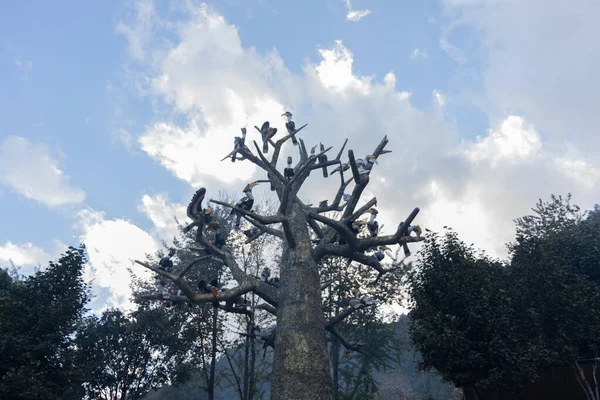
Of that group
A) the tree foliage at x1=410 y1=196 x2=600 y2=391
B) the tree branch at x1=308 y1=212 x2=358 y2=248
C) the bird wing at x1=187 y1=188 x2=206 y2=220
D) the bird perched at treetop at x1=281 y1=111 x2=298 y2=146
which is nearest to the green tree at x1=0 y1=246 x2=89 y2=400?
the bird wing at x1=187 y1=188 x2=206 y2=220

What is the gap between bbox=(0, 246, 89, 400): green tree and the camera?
12.6m

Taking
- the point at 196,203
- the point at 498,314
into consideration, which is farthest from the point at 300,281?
the point at 498,314

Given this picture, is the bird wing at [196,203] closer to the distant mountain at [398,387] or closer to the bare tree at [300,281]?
the bare tree at [300,281]

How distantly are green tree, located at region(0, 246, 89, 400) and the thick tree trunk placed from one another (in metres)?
8.45

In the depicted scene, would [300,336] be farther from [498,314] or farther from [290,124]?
[290,124]

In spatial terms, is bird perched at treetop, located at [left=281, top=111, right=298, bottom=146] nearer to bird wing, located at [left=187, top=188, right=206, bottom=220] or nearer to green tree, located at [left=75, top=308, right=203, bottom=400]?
bird wing, located at [left=187, top=188, right=206, bottom=220]

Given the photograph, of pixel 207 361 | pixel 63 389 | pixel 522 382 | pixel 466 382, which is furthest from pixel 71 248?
pixel 522 382

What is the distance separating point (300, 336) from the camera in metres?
9.56

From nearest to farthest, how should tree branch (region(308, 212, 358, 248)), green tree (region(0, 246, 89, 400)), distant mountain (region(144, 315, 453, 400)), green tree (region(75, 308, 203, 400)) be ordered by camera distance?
tree branch (region(308, 212, 358, 248))
green tree (region(0, 246, 89, 400))
green tree (region(75, 308, 203, 400))
distant mountain (region(144, 315, 453, 400))

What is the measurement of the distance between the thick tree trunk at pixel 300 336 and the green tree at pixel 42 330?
8447 millimetres

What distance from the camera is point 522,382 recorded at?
1059 centimetres

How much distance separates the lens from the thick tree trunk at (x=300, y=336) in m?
8.91

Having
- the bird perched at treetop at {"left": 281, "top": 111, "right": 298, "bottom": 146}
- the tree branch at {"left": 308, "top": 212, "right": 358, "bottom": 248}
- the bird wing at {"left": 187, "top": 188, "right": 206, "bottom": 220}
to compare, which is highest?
the bird perched at treetop at {"left": 281, "top": 111, "right": 298, "bottom": 146}

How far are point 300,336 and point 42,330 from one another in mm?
10003
